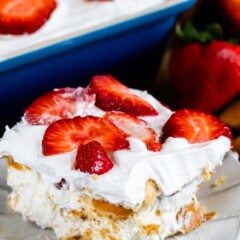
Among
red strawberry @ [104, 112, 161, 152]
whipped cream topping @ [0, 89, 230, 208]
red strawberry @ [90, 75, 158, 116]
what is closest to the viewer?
whipped cream topping @ [0, 89, 230, 208]

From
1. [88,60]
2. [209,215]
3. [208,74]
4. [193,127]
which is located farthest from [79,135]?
[208,74]

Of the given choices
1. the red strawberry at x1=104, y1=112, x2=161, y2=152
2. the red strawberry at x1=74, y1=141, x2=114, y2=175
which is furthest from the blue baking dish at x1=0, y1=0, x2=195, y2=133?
the red strawberry at x1=74, y1=141, x2=114, y2=175

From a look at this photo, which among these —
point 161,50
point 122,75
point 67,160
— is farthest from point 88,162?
point 161,50

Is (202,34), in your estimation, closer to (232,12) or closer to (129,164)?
(232,12)

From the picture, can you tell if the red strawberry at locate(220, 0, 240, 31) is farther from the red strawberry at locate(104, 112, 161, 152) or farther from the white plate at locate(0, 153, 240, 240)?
the red strawberry at locate(104, 112, 161, 152)

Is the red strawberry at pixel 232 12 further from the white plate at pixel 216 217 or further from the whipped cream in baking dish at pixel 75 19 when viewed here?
the white plate at pixel 216 217

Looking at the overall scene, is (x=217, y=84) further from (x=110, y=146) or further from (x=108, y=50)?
(x=110, y=146)
